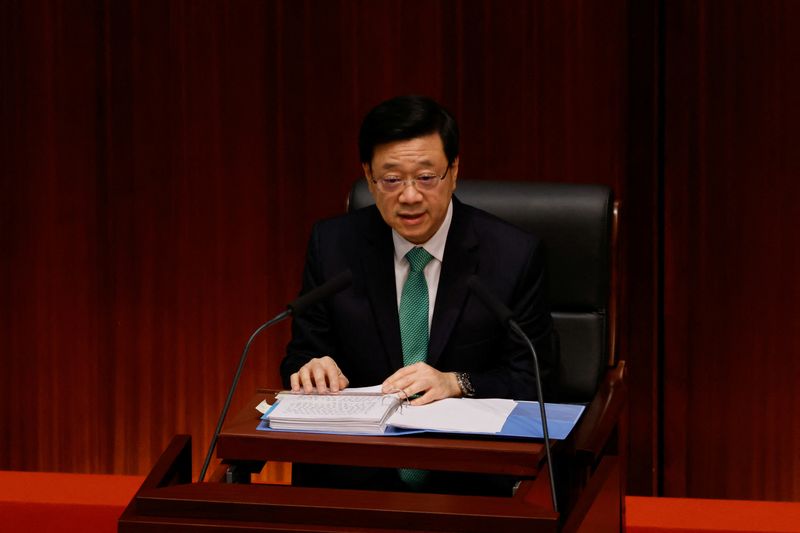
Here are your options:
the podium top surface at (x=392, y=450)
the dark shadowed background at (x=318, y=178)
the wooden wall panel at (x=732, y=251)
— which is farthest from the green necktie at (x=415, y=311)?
the wooden wall panel at (x=732, y=251)

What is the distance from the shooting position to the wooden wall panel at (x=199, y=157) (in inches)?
111

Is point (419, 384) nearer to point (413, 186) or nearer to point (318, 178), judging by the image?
point (413, 186)

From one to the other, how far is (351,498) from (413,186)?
0.71m

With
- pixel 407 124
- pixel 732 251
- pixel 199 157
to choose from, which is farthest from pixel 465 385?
pixel 199 157

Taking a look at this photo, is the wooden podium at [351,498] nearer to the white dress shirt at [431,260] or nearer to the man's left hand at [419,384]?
the man's left hand at [419,384]

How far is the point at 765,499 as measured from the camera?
9.50ft

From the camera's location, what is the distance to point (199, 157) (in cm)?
299

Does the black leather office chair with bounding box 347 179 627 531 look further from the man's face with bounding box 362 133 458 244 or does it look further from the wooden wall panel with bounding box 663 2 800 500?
the wooden wall panel with bounding box 663 2 800 500

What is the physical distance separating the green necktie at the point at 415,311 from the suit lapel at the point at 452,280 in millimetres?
27

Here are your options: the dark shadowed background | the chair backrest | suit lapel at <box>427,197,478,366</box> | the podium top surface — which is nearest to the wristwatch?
suit lapel at <box>427,197,478,366</box>

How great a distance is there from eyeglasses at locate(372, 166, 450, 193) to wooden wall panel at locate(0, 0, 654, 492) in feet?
2.71

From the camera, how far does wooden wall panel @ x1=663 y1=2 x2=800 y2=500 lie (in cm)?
273

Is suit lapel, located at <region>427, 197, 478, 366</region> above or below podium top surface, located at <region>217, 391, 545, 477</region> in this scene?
above

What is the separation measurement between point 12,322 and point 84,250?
0.28 m
